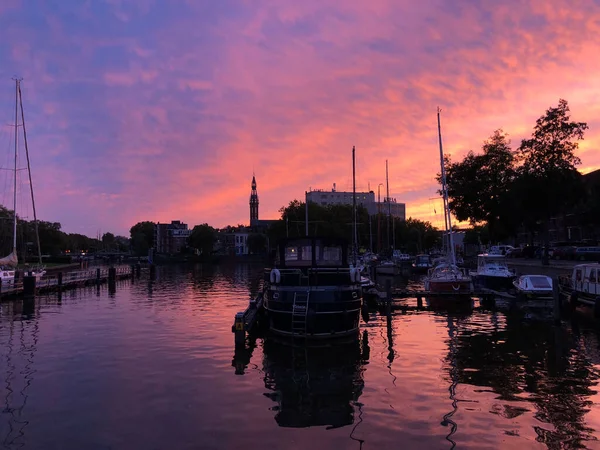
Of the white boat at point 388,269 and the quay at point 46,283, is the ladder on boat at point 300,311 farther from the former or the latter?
the white boat at point 388,269

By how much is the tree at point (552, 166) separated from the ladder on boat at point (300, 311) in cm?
4075

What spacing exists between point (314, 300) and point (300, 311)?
2.49ft

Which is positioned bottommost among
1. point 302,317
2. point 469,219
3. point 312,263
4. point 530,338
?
point 530,338

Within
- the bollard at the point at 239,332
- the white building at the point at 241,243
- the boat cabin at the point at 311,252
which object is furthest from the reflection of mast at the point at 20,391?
the white building at the point at 241,243

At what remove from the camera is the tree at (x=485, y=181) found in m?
66.3

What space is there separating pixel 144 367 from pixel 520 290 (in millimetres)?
25608

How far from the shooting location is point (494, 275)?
1534 inches

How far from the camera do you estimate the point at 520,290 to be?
31.7 metres

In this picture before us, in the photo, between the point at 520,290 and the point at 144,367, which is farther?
the point at 520,290

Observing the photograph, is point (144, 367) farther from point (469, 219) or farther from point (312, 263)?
point (469, 219)

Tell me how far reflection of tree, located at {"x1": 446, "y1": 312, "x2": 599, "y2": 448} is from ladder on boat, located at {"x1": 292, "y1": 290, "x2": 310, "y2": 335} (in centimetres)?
598

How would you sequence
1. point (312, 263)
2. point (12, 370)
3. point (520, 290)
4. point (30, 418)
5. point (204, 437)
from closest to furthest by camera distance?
point (204, 437) < point (30, 418) < point (12, 370) < point (312, 263) < point (520, 290)

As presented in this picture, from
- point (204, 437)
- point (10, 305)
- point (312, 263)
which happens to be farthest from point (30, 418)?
point (10, 305)

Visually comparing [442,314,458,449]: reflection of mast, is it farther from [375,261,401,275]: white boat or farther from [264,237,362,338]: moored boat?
[375,261,401,275]: white boat
